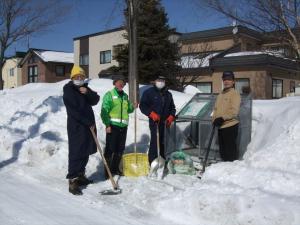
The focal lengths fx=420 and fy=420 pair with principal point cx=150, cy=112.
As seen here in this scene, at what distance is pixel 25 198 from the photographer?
5.83 m

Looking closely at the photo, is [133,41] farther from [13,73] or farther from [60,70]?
[13,73]

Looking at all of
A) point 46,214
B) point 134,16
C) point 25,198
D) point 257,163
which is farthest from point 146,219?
point 134,16

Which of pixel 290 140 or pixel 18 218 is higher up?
pixel 290 140

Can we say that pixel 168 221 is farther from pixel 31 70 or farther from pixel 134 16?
pixel 31 70

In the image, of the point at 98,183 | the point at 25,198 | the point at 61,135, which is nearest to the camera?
the point at 25,198

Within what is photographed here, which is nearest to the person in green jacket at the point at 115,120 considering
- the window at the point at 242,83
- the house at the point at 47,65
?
the window at the point at 242,83

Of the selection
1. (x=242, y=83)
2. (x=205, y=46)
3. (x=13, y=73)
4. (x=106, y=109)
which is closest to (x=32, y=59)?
(x=13, y=73)

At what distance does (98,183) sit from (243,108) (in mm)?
3154

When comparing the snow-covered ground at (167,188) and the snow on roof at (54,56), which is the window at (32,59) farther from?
the snow-covered ground at (167,188)

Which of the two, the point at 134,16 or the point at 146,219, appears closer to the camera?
the point at 146,219

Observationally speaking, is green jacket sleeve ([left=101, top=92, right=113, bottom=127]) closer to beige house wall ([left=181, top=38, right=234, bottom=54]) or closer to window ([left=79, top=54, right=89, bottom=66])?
beige house wall ([left=181, top=38, right=234, bottom=54])

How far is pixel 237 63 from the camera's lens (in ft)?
86.0

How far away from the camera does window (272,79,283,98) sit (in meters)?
26.8

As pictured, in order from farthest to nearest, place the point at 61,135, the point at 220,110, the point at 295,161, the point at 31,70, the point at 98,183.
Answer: the point at 31,70
the point at 61,135
the point at 220,110
the point at 98,183
the point at 295,161
